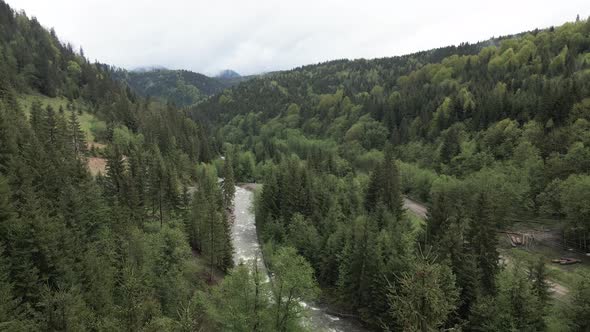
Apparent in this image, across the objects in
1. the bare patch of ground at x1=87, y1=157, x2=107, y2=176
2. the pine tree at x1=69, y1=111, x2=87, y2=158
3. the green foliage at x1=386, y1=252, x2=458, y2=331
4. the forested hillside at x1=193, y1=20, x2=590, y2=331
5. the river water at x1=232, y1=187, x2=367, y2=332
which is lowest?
the river water at x1=232, y1=187, x2=367, y2=332

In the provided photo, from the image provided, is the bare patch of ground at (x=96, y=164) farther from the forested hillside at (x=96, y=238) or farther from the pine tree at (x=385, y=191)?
the pine tree at (x=385, y=191)

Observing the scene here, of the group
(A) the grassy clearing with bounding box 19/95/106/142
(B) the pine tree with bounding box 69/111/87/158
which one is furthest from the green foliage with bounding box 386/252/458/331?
(A) the grassy clearing with bounding box 19/95/106/142

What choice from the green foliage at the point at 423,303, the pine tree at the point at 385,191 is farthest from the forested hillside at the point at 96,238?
the pine tree at the point at 385,191

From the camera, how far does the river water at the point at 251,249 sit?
43.0m

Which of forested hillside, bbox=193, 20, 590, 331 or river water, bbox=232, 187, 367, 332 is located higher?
forested hillside, bbox=193, 20, 590, 331

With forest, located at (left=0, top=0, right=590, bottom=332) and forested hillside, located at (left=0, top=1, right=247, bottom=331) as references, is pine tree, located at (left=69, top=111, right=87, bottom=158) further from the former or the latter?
forest, located at (left=0, top=0, right=590, bottom=332)

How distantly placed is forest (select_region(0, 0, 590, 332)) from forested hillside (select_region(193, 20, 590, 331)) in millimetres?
298

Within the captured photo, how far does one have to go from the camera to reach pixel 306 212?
213ft

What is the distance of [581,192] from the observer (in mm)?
52188

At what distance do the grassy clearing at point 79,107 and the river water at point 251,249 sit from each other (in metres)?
44.5

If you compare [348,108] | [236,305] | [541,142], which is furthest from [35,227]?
[348,108]

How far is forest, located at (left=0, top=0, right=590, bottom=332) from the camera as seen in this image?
2777cm

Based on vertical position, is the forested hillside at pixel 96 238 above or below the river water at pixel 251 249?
above

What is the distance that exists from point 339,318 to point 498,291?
19.5 meters
